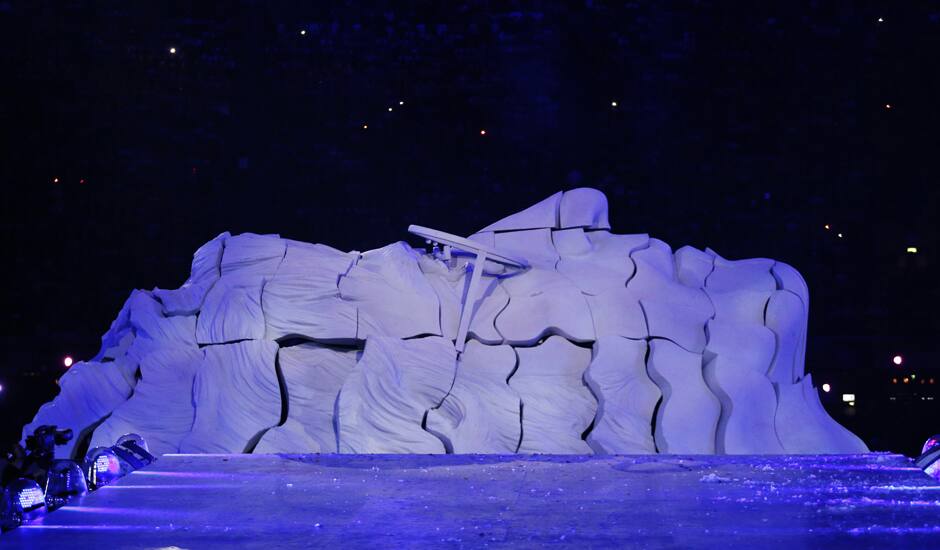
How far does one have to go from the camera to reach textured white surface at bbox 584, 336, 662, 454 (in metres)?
4.33

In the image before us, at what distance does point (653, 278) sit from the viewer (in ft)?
15.9

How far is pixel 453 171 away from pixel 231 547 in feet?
13.7

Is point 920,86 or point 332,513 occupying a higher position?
point 920,86

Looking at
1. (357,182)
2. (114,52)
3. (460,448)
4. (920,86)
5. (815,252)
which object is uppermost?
(114,52)

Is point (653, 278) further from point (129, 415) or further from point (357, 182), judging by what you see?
point (129, 415)

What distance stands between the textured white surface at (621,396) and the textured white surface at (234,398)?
145cm

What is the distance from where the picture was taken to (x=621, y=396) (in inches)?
175

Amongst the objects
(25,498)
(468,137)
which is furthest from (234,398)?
(25,498)

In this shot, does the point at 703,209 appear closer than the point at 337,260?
No

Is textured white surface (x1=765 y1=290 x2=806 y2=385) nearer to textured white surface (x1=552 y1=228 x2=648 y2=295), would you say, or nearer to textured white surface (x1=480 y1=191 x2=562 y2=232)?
textured white surface (x1=552 y1=228 x2=648 y2=295)

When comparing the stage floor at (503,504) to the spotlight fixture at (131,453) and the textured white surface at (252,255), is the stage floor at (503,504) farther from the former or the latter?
the textured white surface at (252,255)

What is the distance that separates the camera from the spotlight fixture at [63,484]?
6.77ft

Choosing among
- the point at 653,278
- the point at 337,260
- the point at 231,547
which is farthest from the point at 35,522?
the point at 653,278

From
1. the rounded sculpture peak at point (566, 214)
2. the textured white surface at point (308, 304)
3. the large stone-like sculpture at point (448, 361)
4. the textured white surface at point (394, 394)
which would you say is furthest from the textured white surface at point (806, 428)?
the textured white surface at point (308, 304)
